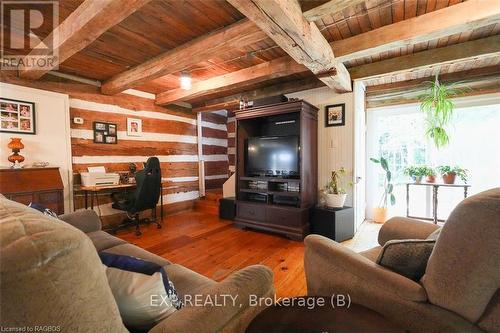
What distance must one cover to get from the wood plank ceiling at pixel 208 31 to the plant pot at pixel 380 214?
2.11 metres

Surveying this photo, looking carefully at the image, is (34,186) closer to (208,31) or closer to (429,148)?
(208,31)

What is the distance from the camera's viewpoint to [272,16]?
5.21ft

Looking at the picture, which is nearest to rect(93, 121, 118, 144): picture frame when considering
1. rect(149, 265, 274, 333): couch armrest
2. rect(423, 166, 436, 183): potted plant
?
rect(149, 265, 274, 333): couch armrest

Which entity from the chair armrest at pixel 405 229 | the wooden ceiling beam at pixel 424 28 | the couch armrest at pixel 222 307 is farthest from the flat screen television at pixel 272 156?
the couch armrest at pixel 222 307

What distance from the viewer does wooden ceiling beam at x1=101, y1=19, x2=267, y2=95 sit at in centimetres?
202

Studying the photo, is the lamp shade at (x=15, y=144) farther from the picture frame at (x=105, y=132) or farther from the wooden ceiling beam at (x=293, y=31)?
the wooden ceiling beam at (x=293, y=31)

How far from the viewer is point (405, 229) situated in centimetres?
160

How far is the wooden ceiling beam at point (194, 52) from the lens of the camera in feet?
6.62

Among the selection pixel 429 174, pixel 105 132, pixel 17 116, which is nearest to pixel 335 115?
pixel 429 174

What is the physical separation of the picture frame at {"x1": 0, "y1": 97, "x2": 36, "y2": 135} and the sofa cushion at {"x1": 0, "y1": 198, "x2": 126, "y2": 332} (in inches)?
129

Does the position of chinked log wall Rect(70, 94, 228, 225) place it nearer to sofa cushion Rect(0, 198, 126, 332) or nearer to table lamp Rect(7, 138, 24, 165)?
table lamp Rect(7, 138, 24, 165)

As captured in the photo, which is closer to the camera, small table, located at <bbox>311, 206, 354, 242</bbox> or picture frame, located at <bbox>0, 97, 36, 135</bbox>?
picture frame, located at <bbox>0, 97, 36, 135</bbox>

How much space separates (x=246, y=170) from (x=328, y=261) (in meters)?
2.65

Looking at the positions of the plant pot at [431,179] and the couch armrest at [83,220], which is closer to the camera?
the couch armrest at [83,220]
